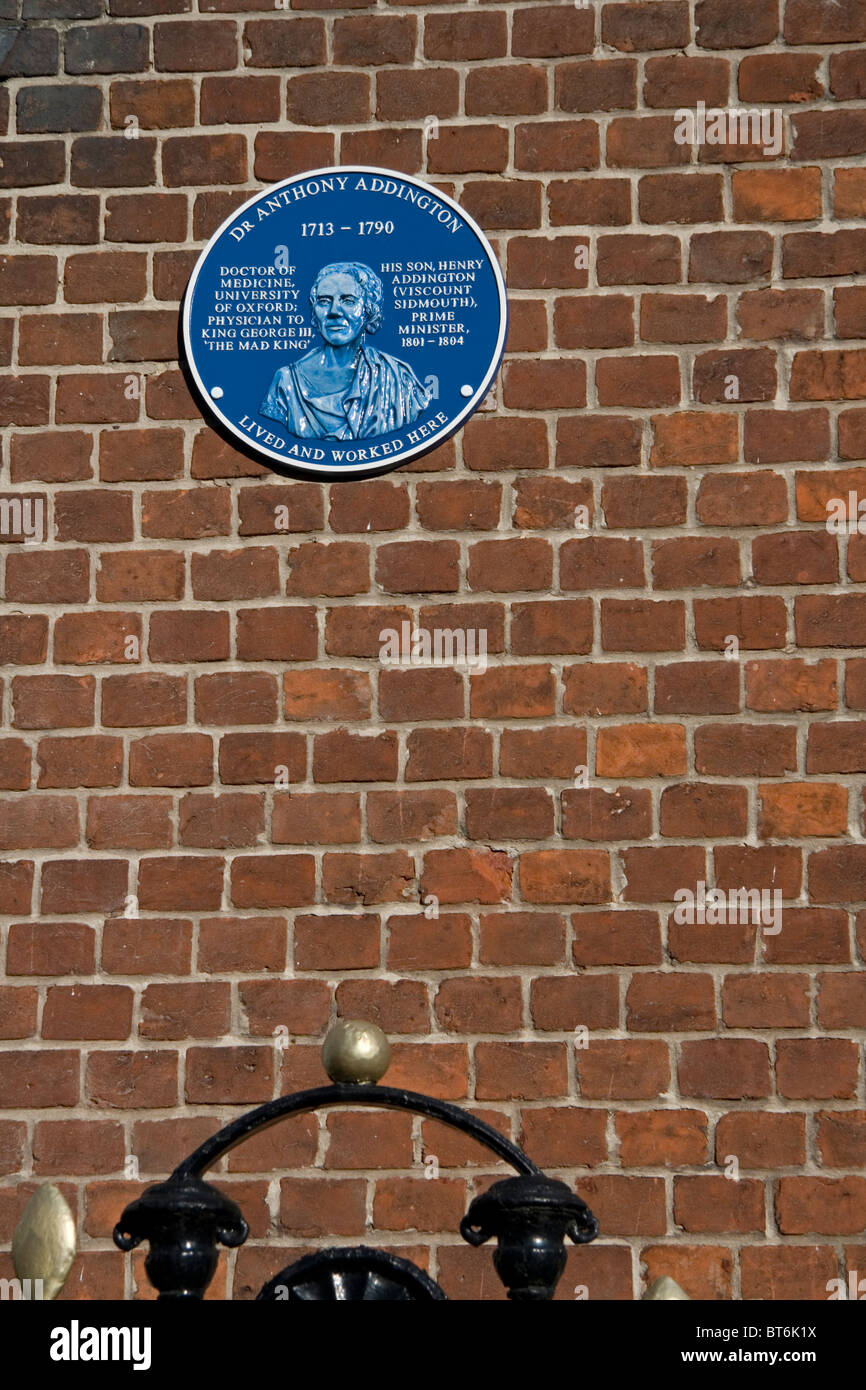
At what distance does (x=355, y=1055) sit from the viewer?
2758 mm

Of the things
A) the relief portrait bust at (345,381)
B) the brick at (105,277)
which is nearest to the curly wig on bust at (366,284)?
the relief portrait bust at (345,381)

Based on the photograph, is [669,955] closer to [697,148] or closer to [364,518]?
[364,518]

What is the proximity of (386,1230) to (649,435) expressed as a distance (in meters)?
1.80

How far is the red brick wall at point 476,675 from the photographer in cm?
393

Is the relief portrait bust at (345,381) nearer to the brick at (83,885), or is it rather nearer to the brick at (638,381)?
the brick at (638,381)

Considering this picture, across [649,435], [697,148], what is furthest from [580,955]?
[697,148]

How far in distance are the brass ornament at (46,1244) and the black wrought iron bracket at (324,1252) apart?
82 mm

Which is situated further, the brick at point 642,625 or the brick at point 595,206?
the brick at point 595,206

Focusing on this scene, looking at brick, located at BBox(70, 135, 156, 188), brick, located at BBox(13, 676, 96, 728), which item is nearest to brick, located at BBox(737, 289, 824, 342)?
brick, located at BBox(70, 135, 156, 188)

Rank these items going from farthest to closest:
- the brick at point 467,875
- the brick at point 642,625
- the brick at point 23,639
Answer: the brick at point 23,639, the brick at point 642,625, the brick at point 467,875

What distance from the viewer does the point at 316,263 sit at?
4.42 meters

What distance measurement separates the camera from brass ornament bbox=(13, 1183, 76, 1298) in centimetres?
A: 270

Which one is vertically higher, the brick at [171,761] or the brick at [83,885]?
the brick at [171,761]

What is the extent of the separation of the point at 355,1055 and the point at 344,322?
212cm
